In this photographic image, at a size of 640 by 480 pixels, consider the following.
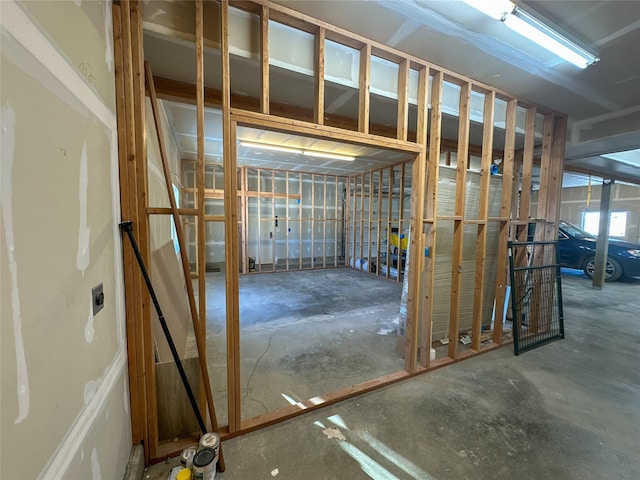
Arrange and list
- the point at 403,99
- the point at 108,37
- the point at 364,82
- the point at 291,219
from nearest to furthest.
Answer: the point at 108,37 → the point at 364,82 → the point at 403,99 → the point at 291,219

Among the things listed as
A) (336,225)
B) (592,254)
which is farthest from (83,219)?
(592,254)

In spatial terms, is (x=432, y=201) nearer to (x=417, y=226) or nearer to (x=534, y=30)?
(x=417, y=226)

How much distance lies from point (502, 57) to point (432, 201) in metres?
1.35

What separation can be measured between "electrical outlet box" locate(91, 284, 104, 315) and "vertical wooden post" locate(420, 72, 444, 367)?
8.00 ft

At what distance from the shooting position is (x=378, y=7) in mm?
1757

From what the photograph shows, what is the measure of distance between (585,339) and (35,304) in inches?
200

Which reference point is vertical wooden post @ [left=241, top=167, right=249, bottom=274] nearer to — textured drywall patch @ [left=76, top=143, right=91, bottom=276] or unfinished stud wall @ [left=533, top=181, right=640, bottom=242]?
textured drywall patch @ [left=76, top=143, right=91, bottom=276]

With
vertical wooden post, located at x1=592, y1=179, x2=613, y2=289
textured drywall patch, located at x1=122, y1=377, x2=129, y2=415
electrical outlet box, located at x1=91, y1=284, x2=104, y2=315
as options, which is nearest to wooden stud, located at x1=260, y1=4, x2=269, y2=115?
electrical outlet box, located at x1=91, y1=284, x2=104, y2=315

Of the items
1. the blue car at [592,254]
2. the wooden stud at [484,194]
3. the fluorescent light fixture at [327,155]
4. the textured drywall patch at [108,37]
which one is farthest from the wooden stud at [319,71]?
the blue car at [592,254]

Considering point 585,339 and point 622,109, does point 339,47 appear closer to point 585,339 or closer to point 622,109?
point 622,109

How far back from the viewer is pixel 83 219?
1021mm

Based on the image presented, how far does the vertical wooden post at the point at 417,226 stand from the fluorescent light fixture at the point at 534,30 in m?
0.63

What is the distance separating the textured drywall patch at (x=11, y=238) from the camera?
618 millimetres

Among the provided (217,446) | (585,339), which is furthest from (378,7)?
(585,339)
